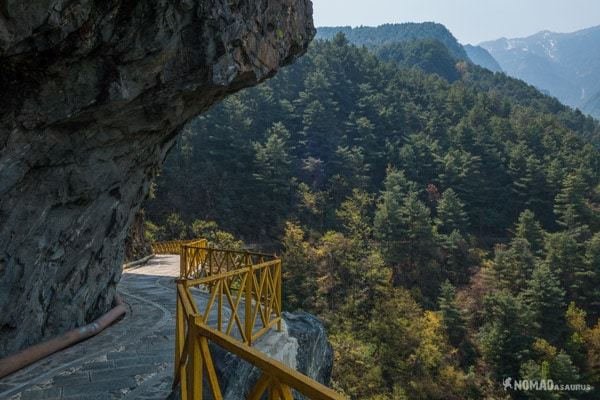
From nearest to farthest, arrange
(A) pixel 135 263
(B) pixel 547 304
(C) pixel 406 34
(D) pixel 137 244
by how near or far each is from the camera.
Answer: (A) pixel 135 263
(D) pixel 137 244
(B) pixel 547 304
(C) pixel 406 34

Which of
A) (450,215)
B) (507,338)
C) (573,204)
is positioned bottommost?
(507,338)

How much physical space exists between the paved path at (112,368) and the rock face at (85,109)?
0.56 meters

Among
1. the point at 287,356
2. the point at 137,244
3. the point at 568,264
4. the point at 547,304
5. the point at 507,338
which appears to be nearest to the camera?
the point at 287,356

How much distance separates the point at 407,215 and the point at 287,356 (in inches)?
1539

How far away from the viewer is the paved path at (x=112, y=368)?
187 inches

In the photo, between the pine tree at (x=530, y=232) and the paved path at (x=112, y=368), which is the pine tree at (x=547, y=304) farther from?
the paved path at (x=112, y=368)

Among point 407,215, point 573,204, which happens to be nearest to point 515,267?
point 407,215

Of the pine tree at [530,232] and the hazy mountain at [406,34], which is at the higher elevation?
the hazy mountain at [406,34]

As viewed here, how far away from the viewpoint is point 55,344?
21.0 ft

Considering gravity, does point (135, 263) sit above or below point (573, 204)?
above

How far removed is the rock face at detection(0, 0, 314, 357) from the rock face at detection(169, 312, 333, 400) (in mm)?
2964

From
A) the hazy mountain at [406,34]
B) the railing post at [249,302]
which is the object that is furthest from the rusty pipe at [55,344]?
the hazy mountain at [406,34]

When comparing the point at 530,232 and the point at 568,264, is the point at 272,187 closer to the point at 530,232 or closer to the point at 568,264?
the point at 530,232

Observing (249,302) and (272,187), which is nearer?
(249,302)
